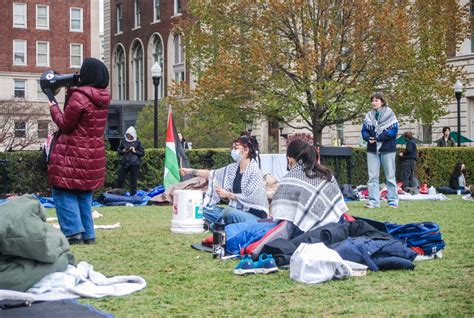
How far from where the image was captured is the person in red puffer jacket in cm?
935

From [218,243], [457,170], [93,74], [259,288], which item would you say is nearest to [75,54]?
[457,170]

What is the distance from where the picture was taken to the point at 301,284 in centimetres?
664

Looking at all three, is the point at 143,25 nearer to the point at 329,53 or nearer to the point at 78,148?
the point at 329,53

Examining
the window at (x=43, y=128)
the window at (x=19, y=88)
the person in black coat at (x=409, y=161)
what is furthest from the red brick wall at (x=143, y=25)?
the person in black coat at (x=409, y=161)

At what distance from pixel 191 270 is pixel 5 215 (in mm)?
1958

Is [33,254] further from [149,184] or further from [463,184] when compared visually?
[463,184]

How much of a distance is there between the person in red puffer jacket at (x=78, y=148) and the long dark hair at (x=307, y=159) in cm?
236

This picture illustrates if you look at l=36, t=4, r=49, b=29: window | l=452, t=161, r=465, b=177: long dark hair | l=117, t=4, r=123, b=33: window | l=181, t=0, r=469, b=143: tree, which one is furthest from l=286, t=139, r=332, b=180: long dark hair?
l=36, t=4, r=49, b=29: window

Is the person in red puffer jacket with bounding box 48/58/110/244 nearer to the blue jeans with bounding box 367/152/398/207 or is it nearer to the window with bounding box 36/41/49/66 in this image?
the blue jeans with bounding box 367/152/398/207

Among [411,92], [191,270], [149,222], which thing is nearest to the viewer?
[191,270]

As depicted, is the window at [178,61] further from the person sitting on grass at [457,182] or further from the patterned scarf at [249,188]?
the patterned scarf at [249,188]

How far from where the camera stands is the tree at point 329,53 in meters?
27.2

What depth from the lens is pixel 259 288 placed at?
6504 millimetres

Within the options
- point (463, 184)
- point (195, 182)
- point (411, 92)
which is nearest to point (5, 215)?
point (195, 182)
